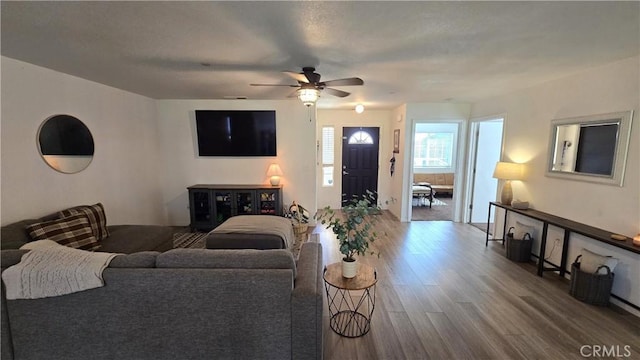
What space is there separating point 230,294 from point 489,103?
4.98 m

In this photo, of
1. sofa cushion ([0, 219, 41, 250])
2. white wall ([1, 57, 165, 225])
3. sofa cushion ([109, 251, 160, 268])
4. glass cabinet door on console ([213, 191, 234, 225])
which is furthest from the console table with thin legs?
white wall ([1, 57, 165, 225])

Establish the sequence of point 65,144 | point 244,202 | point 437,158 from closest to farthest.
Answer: point 65,144 < point 244,202 < point 437,158

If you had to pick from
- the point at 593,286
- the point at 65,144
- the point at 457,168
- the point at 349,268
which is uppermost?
the point at 65,144

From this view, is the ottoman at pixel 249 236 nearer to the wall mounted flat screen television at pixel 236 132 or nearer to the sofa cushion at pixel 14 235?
the sofa cushion at pixel 14 235

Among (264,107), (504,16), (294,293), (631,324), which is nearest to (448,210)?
(631,324)

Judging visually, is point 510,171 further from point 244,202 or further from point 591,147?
point 244,202

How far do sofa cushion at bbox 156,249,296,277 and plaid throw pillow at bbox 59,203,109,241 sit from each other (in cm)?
193

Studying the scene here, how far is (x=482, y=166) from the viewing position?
521 centimetres

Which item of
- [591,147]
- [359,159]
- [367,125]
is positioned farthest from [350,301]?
[367,125]

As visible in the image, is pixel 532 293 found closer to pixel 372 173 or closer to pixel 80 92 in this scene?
pixel 372 173

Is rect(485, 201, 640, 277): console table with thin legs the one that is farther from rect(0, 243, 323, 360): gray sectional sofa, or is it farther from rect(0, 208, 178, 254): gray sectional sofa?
rect(0, 208, 178, 254): gray sectional sofa

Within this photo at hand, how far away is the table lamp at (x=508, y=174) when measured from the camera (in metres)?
3.81

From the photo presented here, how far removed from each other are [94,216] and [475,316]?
13.2 ft

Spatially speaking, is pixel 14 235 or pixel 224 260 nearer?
pixel 224 260
